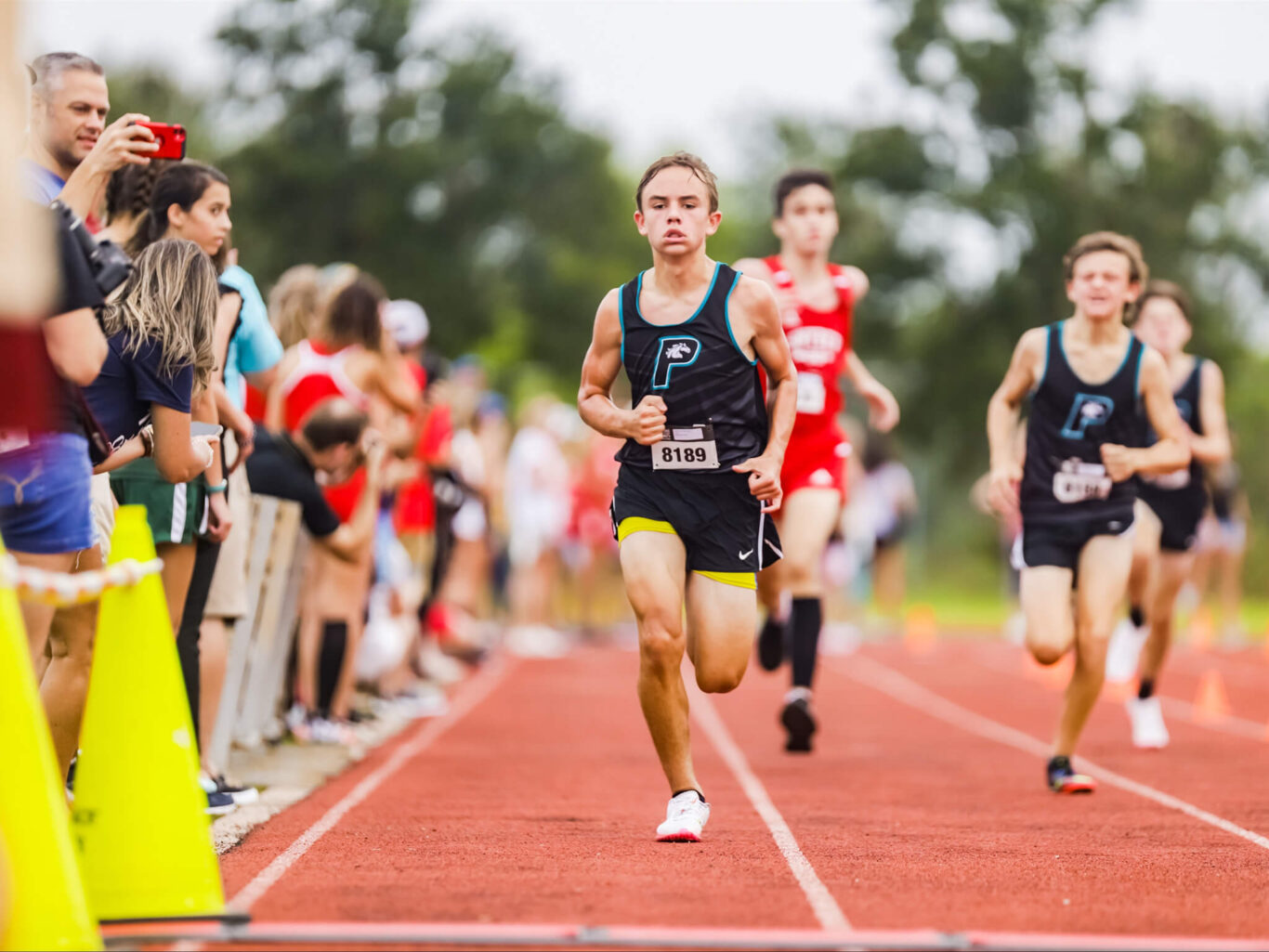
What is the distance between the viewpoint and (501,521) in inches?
747

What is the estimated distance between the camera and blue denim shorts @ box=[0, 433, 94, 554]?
13.5ft

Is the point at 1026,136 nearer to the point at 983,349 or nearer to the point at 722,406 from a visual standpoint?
the point at 983,349

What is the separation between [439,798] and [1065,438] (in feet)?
9.78

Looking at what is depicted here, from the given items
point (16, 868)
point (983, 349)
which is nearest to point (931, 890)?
point (16, 868)

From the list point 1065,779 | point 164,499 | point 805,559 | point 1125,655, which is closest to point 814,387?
point 805,559

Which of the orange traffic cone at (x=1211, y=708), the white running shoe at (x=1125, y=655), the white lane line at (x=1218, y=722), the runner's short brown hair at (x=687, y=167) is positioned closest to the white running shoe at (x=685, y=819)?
the runner's short brown hair at (x=687, y=167)

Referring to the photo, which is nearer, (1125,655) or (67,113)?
(67,113)

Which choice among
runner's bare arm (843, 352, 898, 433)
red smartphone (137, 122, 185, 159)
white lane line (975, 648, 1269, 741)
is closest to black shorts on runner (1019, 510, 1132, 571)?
runner's bare arm (843, 352, 898, 433)

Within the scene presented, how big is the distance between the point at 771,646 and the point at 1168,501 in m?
2.59

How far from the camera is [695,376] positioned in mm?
5742

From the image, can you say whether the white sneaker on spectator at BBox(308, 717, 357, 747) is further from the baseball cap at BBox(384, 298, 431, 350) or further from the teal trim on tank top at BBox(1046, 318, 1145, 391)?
the teal trim on tank top at BBox(1046, 318, 1145, 391)

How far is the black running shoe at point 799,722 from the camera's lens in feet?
27.2

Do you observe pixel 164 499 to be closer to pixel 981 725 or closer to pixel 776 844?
pixel 776 844

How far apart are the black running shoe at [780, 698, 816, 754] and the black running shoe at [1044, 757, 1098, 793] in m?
1.33
